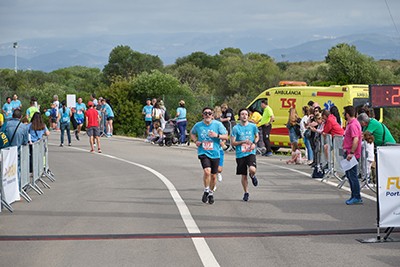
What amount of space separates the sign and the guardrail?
7.38m

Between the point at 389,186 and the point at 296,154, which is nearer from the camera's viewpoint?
the point at 389,186

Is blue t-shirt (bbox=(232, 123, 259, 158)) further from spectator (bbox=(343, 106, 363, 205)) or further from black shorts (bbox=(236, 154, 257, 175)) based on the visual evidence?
spectator (bbox=(343, 106, 363, 205))

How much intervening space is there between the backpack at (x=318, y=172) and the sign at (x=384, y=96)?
3224 millimetres

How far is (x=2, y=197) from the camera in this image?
9.59m

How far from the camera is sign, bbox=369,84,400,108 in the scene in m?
10.6

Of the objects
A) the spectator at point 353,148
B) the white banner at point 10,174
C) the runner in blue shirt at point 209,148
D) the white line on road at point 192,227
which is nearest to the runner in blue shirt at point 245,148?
the runner in blue shirt at point 209,148

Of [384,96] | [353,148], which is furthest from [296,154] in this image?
[353,148]

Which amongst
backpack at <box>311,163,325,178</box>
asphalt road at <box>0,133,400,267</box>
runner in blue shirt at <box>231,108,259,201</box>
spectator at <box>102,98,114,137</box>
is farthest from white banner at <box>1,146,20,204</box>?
spectator at <box>102,98,114,137</box>

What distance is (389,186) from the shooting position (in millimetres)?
7547

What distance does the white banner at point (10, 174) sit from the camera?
9680 mm

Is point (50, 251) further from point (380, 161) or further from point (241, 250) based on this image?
point (380, 161)

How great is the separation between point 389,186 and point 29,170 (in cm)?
783

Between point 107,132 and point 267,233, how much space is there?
21.5 metres

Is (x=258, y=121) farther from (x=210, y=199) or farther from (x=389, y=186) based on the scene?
(x=389, y=186)
